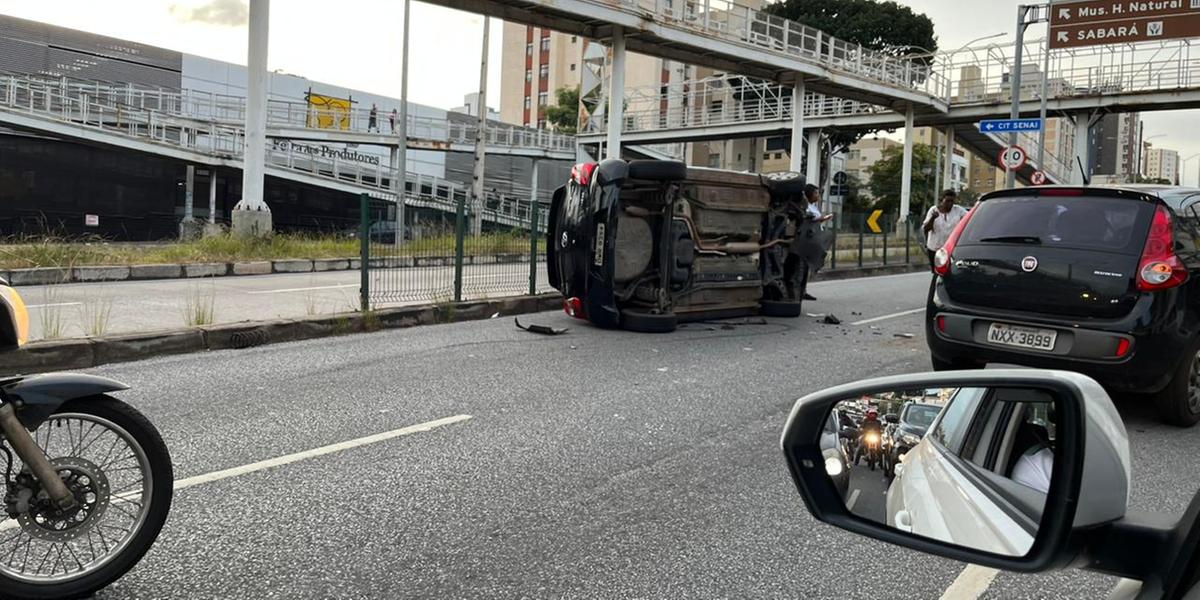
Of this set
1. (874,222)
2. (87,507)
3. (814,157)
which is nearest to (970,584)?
(87,507)

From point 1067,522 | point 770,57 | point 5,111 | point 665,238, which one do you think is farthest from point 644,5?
point 1067,522

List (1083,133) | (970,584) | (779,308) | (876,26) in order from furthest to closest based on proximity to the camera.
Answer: (876,26)
(1083,133)
(779,308)
(970,584)

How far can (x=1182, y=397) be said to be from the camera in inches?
221

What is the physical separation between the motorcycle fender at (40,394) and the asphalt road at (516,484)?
70 cm

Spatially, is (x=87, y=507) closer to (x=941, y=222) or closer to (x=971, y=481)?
(x=971, y=481)

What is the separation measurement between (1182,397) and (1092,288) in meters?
0.99

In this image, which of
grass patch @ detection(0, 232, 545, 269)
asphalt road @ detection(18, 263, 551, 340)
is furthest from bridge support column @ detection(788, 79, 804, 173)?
asphalt road @ detection(18, 263, 551, 340)

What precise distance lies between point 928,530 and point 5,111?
122ft

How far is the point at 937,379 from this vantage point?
1486 mm

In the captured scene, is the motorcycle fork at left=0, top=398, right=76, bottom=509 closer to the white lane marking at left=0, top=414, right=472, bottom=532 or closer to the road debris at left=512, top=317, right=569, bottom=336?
the white lane marking at left=0, top=414, right=472, bottom=532

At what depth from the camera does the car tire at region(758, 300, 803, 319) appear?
1154cm

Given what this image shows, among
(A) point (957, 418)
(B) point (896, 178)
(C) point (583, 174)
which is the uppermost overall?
(B) point (896, 178)

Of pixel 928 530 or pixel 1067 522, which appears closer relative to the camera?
pixel 1067 522

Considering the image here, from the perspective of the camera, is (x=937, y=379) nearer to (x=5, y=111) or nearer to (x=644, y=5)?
(x=644, y=5)
